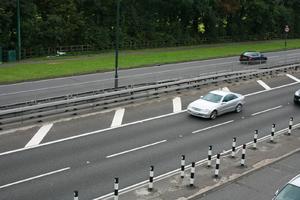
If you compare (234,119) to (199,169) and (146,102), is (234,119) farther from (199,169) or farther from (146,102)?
(199,169)

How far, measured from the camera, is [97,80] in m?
37.2

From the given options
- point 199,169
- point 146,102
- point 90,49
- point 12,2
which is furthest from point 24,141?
point 90,49

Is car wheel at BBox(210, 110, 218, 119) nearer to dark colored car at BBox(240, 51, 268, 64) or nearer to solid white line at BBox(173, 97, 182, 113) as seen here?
solid white line at BBox(173, 97, 182, 113)

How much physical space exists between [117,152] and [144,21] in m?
52.8

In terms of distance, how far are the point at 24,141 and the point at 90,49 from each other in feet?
136

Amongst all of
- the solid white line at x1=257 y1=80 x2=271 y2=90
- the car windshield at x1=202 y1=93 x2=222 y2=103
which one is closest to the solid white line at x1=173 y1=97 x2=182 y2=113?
the car windshield at x1=202 y1=93 x2=222 y2=103

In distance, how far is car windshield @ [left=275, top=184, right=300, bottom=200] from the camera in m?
10.9

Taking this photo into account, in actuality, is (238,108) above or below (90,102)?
below

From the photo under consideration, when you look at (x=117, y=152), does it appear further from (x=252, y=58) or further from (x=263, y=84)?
(x=252, y=58)

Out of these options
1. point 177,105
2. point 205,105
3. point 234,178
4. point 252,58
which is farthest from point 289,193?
point 252,58

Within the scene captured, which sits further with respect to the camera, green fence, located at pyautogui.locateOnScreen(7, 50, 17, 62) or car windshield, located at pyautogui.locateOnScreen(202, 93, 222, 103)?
green fence, located at pyautogui.locateOnScreen(7, 50, 17, 62)

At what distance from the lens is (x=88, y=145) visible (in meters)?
18.7

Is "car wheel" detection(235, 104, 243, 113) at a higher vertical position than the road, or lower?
higher

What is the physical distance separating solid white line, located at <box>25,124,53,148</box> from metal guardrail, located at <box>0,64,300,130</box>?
845 millimetres
